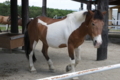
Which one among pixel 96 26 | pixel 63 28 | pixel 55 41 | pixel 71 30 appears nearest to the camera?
pixel 96 26

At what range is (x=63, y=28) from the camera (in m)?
3.95

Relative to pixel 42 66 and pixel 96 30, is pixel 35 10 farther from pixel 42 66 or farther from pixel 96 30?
pixel 96 30

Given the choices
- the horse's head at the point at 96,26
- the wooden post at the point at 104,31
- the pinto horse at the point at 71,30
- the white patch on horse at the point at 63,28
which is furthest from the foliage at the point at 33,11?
the horse's head at the point at 96,26

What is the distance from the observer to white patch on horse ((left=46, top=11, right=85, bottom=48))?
12.6ft

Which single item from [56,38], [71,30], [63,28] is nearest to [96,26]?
[71,30]

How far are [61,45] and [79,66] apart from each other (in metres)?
1.24

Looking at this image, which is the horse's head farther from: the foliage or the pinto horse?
the foliage

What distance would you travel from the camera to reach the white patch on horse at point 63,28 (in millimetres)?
3840

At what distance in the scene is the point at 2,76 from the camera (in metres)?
4.21

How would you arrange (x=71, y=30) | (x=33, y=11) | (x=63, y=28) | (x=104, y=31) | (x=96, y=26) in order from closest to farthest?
(x=96, y=26) < (x=71, y=30) < (x=63, y=28) < (x=104, y=31) < (x=33, y=11)

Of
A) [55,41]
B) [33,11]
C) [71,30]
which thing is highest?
[33,11]

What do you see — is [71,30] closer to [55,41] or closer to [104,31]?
[55,41]

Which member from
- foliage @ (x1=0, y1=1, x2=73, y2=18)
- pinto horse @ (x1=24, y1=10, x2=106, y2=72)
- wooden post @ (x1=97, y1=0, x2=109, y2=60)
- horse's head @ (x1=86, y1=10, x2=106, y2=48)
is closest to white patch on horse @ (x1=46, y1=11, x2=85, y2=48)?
pinto horse @ (x1=24, y1=10, x2=106, y2=72)

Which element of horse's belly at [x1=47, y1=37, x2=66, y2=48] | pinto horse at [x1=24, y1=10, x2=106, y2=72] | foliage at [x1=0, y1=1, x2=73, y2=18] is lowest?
horse's belly at [x1=47, y1=37, x2=66, y2=48]
